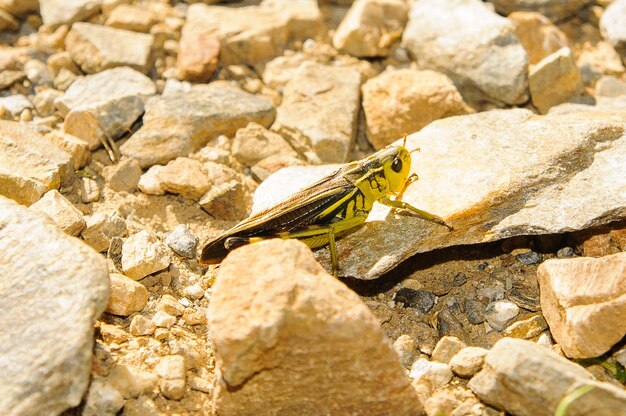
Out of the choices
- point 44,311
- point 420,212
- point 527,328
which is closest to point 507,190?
point 420,212

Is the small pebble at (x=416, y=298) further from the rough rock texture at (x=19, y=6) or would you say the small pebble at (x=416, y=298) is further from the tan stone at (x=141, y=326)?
the rough rock texture at (x=19, y=6)

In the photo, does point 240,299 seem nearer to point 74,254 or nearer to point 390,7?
point 74,254

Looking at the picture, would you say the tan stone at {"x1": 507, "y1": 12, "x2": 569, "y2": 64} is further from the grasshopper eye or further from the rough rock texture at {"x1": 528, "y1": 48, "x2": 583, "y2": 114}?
the grasshopper eye

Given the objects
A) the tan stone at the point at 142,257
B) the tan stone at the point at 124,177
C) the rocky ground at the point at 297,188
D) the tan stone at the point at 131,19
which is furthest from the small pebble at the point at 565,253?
the tan stone at the point at 131,19

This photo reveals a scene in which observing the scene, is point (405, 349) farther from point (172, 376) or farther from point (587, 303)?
point (172, 376)

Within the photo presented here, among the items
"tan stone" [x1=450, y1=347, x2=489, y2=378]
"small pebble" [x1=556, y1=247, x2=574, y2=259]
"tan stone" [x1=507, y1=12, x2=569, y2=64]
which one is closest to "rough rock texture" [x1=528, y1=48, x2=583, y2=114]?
"tan stone" [x1=507, y1=12, x2=569, y2=64]

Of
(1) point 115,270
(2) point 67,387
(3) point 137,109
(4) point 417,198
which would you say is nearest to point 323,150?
(4) point 417,198

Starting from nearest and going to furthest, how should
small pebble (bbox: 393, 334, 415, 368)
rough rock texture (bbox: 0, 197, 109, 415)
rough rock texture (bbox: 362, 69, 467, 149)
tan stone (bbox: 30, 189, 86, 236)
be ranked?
rough rock texture (bbox: 0, 197, 109, 415) < small pebble (bbox: 393, 334, 415, 368) < tan stone (bbox: 30, 189, 86, 236) < rough rock texture (bbox: 362, 69, 467, 149)
